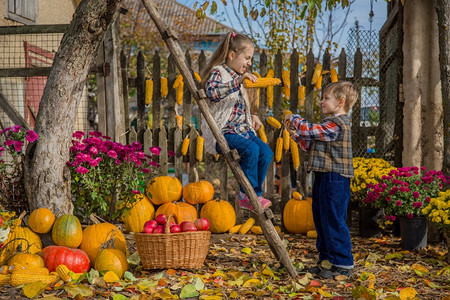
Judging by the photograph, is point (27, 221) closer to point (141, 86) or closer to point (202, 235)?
point (202, 235)

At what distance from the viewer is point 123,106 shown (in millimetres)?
6562

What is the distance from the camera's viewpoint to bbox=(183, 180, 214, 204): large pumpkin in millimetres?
6152

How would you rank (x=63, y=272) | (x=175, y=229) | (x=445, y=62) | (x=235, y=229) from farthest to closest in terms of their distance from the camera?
(x=235, y=229) → (x=445, y=62) → (x=175, y=229) → (x=63, y=272)

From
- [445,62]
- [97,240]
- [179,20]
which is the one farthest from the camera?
[179,20]

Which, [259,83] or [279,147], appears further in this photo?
[279,147]

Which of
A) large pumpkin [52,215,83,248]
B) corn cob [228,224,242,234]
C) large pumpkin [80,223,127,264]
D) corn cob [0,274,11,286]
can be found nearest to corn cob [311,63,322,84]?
corn cob [228,224,242,234]

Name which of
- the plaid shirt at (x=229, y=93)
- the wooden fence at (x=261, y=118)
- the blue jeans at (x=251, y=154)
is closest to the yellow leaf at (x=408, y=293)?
the blue jeans at (x=251, y=154)

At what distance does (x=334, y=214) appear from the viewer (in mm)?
4000

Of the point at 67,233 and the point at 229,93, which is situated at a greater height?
the point at 229,93

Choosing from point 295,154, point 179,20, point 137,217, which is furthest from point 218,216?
point 179,20

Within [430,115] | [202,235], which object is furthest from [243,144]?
[430,115]

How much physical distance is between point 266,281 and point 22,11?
25.8ft

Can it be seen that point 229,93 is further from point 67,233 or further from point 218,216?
point 218,216

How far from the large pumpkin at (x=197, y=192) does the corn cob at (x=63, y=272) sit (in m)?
2.48
